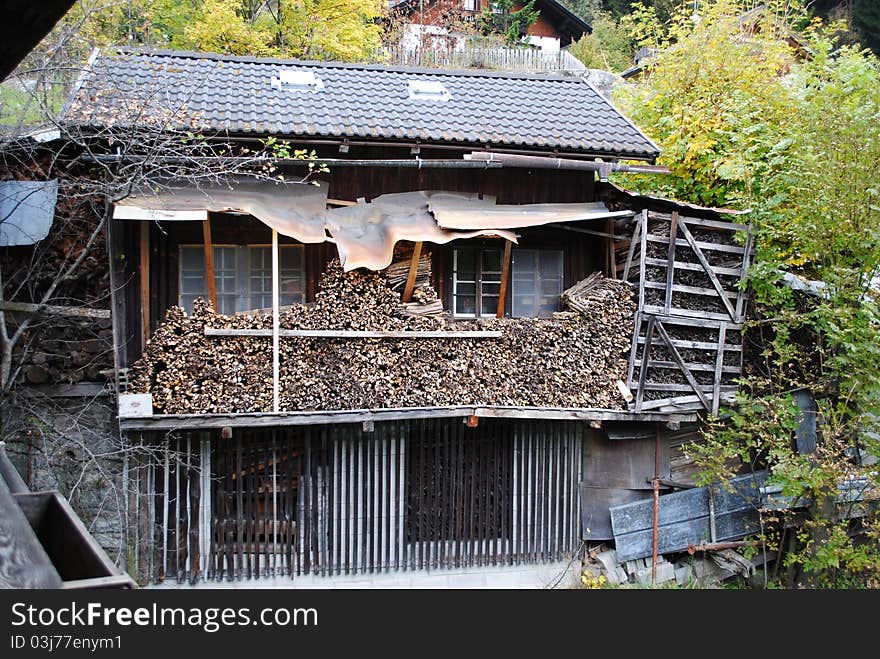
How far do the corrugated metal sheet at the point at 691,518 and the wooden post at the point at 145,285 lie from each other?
7.88m

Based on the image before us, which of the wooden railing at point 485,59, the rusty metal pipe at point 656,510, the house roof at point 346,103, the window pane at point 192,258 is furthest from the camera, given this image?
the wooden railing at point 485,59

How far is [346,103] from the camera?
11.6 m

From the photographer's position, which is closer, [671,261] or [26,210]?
[26,210]

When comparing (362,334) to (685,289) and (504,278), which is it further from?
(685,289)

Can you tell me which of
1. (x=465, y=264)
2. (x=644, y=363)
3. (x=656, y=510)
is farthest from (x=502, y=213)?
(x=656, y=510)

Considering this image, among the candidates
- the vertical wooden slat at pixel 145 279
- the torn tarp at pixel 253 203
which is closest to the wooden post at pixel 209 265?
the torn tarp at pixel 253 203

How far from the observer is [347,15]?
19.6 metres

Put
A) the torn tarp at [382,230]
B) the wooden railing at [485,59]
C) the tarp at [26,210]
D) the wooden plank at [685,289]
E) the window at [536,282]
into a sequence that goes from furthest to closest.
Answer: the wooden railing at [485,59] → the window at [536,282] → the wooden plank at [685,289] → the torn tarp at [382,230] → the tarp at [26,210]

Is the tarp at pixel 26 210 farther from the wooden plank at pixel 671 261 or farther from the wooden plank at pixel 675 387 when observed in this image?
the wooden plank at pixel 671 261

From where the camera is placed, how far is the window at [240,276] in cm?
1029

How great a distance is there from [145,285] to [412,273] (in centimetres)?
383

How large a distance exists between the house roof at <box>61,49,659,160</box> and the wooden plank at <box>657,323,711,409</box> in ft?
9.82

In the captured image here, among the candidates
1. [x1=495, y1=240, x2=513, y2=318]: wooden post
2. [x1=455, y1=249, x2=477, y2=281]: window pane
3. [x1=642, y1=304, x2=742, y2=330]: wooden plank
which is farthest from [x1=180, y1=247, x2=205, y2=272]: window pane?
[x1=642, y1=304, x2=742, y2=330]: wooden plank

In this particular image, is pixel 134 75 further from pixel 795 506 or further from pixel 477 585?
pixel 795 506
